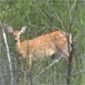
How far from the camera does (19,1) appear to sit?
7.95m

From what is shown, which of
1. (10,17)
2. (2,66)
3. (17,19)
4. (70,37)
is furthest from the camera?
(17,19)

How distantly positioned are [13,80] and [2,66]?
444 mm

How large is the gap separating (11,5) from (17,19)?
1.00 feet

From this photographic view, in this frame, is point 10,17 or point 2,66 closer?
point 2,66

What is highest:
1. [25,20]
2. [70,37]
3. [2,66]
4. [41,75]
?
[70,37]

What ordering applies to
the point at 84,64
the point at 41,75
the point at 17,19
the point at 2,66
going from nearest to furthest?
1. the point at 2,66
2. the point at 84,64
3. the point at 41,75
4. the point at 17,19

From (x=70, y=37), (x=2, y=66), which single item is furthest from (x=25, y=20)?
(x=70, y=37)

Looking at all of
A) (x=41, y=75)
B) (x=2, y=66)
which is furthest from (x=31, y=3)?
(x=2, y=66)

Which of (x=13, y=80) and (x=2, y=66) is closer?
(x=13, y=80)

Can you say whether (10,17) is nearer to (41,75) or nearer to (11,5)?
(11,5)

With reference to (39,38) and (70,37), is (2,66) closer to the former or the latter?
(70,37)

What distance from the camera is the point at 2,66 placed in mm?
3639

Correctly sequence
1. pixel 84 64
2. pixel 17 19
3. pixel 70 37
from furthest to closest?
pixel 17 19
pixel 84 64
pixel 70 37

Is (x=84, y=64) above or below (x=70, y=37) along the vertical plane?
Result: below
